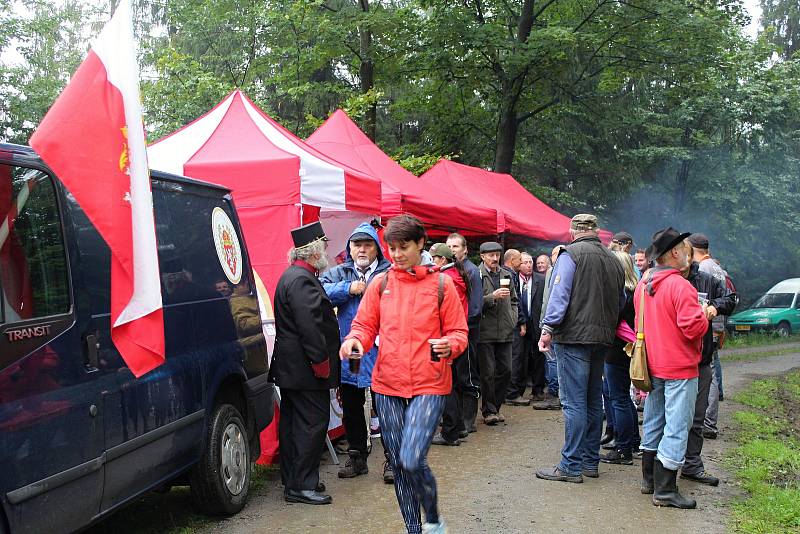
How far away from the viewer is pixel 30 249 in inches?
145

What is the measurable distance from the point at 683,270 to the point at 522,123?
1734cm

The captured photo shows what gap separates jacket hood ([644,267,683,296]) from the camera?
5668mm

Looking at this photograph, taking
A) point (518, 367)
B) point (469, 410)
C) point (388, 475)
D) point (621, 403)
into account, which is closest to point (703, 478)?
point (621, 403)

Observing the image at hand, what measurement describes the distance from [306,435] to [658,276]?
2654 millimetres

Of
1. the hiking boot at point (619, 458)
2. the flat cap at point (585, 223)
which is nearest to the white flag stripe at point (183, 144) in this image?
the flat cap at point (585, 223)

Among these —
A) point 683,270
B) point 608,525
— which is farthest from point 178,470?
point 683,270

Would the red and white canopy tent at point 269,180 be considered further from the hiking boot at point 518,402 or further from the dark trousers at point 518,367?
the hiking boot at point 518,402

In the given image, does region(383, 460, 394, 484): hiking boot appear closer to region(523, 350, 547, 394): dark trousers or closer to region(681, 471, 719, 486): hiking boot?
region(681, 471, 719, 486): hiking boot

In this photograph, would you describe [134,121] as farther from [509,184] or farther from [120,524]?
[509,184]

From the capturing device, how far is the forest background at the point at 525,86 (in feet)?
61.3

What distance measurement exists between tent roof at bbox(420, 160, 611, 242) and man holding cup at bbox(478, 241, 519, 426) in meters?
4.47

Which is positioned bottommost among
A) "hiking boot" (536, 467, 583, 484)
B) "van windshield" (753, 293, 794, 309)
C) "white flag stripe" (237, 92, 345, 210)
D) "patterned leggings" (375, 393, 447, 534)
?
"van windshield" (753, 293, 794, 309)

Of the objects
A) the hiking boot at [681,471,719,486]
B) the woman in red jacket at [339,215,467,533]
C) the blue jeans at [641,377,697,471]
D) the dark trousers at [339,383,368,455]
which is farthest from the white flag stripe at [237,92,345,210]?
the hiking boot at [681,471,719,486]

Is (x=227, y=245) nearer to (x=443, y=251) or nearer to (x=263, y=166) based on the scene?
(x=263, y=166)
